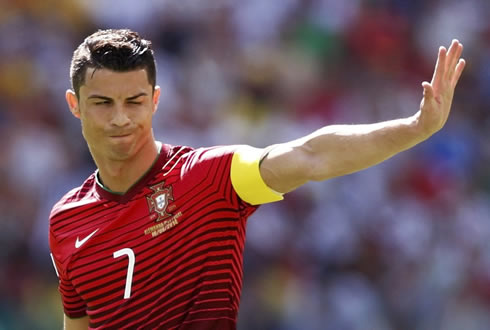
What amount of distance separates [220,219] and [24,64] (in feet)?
20.4

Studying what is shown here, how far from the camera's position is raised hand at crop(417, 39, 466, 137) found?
3342 mm

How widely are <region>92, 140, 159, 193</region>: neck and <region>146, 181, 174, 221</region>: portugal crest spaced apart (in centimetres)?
12


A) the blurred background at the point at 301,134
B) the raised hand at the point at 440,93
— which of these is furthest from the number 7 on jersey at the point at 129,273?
the blurred background at the point at 301,134

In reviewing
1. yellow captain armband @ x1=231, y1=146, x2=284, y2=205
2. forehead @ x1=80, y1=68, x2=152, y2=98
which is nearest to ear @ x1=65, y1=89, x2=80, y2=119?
forehead @ x1=80, y1=68, x2=152, y2=98

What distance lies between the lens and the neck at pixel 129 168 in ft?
13.5

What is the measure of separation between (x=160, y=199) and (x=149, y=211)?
0.22ft

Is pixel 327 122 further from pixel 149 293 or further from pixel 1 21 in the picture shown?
pixel 149 293

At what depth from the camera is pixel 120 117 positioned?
3930mm

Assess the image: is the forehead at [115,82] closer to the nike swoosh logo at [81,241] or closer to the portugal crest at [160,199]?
the portugal crest at [160,199]

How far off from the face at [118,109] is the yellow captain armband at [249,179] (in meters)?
0.44

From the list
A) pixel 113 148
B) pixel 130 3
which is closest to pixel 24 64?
pixel 130 3

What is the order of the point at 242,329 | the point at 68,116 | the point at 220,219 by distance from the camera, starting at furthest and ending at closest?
1. the point at 68,116
2. the point at 242,329
3. the point at 220,219

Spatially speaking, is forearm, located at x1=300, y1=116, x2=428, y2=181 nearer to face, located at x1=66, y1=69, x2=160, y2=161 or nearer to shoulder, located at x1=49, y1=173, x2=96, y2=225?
face, located at x1=66, y1=69, x2=160, y2=161

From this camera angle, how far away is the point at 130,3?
9883 mm
